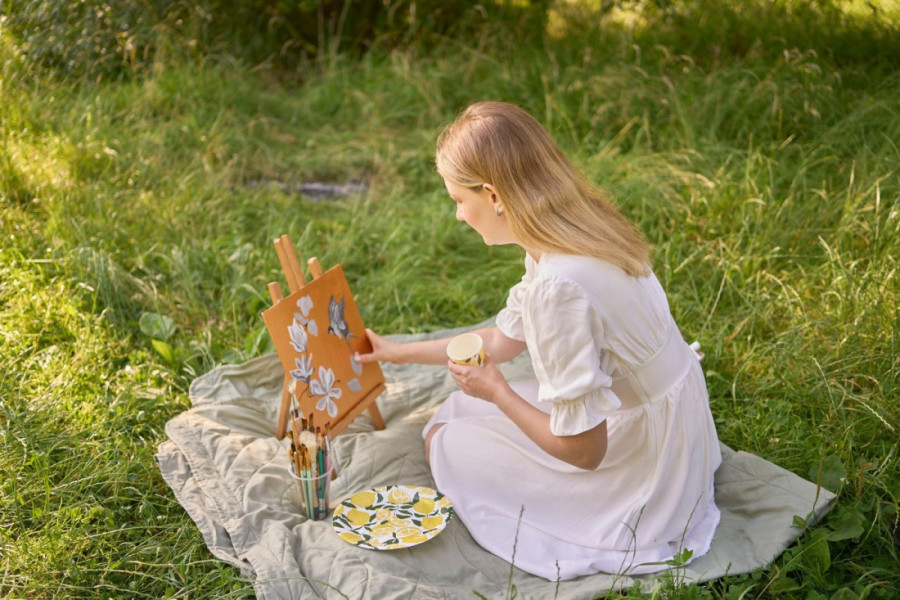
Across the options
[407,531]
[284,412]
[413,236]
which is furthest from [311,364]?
[413,236]

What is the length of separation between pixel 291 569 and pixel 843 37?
15.5 ft

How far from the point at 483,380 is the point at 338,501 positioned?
0.70 meters

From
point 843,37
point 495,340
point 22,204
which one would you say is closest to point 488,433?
point 495,340

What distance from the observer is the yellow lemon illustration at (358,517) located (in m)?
2.55

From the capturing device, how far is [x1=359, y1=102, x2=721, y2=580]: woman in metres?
2.17

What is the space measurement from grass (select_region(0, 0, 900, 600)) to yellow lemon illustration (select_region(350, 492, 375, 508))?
1.32 ft

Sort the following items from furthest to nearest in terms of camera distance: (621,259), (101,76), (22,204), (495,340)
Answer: (101,76) < (22,204) < (495,340) < (621,259)

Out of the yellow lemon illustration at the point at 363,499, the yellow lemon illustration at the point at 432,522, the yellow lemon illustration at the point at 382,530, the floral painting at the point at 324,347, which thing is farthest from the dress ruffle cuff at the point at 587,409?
the floral painting at the point at 324,347

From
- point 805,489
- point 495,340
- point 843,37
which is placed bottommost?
point 805,489

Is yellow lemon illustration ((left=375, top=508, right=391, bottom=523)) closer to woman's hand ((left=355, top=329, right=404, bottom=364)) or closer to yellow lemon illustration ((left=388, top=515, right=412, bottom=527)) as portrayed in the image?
yellow lemon illustration ((left=388, top=515, right=412, bottom=527))

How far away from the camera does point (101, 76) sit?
16.6 ft

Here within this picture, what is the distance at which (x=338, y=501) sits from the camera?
2.74m

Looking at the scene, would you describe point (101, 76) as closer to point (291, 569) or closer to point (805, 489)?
point (291, 569)

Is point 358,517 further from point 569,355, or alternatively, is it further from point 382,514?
point 569,355
